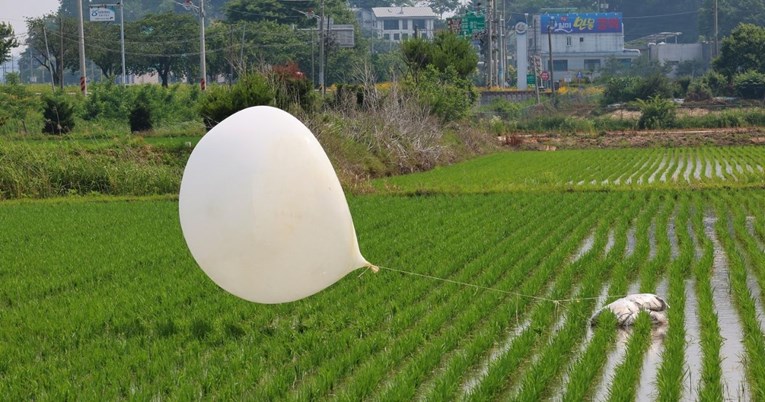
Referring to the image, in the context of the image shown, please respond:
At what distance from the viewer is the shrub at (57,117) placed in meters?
33.8

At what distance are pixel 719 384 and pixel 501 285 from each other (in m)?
3.84

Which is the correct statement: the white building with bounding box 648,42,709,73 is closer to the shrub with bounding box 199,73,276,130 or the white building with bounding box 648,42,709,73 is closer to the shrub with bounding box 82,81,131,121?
the shrub with bounding box 82,81,131,121

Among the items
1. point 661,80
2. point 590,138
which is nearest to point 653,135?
point 590,138

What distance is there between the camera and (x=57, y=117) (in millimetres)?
33969

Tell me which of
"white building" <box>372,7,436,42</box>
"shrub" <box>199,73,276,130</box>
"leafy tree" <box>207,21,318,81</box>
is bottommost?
"shrub" <box>199,73,276,130</box>

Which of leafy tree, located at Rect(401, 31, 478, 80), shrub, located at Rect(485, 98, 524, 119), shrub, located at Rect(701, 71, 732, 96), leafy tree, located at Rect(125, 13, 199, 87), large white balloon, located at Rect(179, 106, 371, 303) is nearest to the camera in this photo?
large white balloon, located at Rect(179, 106, 371, 303)

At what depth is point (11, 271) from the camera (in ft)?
37.7

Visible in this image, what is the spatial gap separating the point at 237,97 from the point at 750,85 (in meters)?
45.4

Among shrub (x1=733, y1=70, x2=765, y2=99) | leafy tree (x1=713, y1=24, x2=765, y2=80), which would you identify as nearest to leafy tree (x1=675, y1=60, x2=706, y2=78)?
leafy tree (x1=713, y1=24, x2=765, y2=80)

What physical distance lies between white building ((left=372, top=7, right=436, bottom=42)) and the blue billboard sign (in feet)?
84.7

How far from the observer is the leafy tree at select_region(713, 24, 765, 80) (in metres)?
66.6

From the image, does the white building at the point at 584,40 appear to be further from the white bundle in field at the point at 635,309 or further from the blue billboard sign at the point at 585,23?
the white bundle in field at the point at 635,309

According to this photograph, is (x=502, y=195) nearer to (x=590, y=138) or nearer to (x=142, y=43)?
(x=590, y=138)

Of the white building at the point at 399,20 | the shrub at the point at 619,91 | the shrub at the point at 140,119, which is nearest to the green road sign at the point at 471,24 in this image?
the shrub at the point at 619,91
